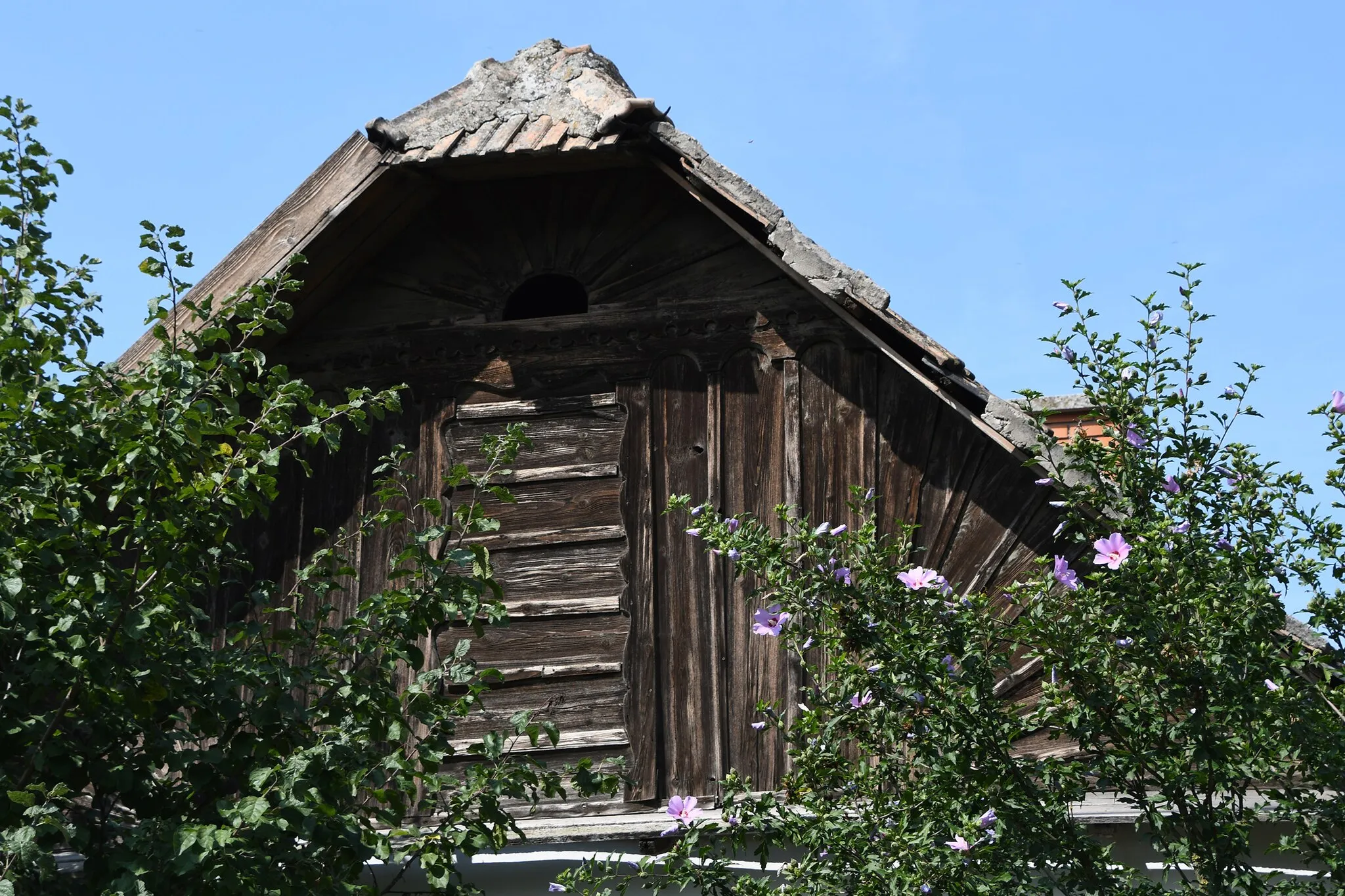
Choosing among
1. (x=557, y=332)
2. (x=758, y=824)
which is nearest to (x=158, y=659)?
(x=758, y=824)

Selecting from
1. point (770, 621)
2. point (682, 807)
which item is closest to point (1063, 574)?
point (770, 621)

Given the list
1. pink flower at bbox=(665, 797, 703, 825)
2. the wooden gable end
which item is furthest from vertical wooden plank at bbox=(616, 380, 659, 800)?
pink flower at bbox=(665, 797, 703, 825)

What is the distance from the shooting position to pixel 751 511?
20.8ft

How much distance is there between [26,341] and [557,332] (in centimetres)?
293

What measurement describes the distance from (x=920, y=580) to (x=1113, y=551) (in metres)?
0.55

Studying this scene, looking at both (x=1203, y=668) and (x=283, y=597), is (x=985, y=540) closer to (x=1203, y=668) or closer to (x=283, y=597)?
(x=1203, y=668)

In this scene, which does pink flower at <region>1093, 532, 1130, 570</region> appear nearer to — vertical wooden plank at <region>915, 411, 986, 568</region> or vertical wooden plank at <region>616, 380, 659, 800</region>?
vertical wooden plank at <region>915, 411, 986, 568</region>

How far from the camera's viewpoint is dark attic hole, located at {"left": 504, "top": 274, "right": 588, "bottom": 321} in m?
7.73

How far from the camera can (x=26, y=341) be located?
13.8 ft

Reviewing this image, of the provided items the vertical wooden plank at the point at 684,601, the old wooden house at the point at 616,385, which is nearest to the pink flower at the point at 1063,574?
the old wooden house at the point at 616,385

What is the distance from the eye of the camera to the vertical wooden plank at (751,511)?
20.1 feet

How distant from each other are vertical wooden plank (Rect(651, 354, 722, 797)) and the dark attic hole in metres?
1.27

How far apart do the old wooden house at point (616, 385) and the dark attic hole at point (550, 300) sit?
0.63 m

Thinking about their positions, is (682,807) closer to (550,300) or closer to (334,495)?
(334,495)
